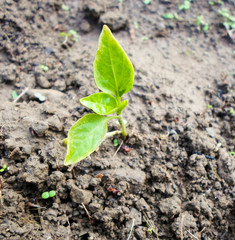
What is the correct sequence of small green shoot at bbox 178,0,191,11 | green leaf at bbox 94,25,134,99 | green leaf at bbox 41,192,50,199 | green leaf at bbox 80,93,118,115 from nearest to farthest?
green leaf at bbox 94,25,134,99
green leaf at bbox 80,93,118,115
green leaf at bbox 41,192,50,199
small green shoot at bbox 178,0,191,11

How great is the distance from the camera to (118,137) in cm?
208

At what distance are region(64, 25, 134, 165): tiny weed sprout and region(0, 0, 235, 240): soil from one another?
0.39 m

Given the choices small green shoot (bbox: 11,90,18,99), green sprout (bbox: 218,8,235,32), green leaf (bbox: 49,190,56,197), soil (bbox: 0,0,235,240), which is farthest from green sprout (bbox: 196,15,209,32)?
green leaf (bbox: 49,190,56,197)

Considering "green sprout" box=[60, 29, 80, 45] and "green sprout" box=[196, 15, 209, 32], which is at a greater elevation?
"green sprout" box=[196, 15, 209, 32]

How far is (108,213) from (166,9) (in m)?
2.94

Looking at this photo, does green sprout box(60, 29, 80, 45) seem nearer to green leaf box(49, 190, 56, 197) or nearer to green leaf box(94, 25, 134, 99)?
green leaf box(94, 25, 134, 99)

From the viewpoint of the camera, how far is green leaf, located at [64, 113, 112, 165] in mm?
1503

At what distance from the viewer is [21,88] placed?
2.41m

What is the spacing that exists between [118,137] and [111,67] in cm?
71

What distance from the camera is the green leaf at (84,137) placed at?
4.93ft

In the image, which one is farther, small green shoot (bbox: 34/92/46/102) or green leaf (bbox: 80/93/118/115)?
small green shoot (bbox: 34/92/46/102)

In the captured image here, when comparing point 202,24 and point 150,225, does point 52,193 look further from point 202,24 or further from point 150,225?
point 202,24

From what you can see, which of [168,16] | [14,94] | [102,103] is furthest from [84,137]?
[168,16]

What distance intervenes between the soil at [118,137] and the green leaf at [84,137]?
1.25 feet
